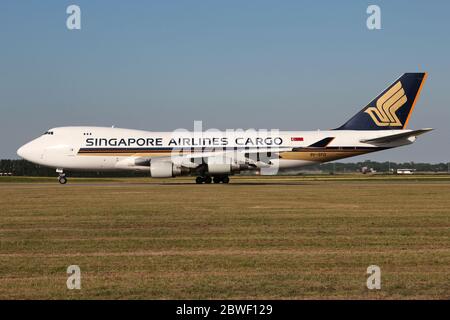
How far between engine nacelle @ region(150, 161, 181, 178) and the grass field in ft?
78.6

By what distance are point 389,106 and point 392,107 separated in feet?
0.85

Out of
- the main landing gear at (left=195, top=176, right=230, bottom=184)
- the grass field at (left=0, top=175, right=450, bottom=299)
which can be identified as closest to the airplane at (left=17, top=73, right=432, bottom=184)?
the main landing gear at (left=195, top=176, right=230, bottom=184)

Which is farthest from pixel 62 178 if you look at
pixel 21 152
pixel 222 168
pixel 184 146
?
pixel 222 168

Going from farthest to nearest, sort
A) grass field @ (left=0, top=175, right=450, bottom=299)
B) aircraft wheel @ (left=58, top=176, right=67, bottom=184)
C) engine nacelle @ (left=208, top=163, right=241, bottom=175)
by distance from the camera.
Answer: aircraft wheel @ (left=58, top=176, right=67, bottom=184), engine nacelle @ (left=208, top=163, right=241, bottom=175), grass field @ (left=0, top=175, right=450, bottom=299)

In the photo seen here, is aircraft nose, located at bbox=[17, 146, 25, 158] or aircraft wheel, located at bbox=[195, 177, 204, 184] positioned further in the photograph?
aircraft nose, located at bbox=[17, 146, 25, 158]

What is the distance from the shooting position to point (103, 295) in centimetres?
835

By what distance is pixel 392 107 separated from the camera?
4894cm

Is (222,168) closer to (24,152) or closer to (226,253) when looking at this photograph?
(24,152)

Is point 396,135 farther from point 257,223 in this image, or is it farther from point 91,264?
point 91,264

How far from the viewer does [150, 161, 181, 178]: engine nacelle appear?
4438 centimetres

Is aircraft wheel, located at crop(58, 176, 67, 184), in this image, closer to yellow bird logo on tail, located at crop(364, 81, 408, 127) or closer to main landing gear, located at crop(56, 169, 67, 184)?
main landing gear, located at crop(56, 169, 67, 184)

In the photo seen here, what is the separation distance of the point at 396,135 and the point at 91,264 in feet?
127

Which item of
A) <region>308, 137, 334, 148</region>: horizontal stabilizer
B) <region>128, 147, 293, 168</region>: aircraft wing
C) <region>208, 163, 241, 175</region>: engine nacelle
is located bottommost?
<region>208, 163, 241, 175</region>: engine nacelle

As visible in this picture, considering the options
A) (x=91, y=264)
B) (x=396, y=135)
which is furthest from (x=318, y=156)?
(x=91, y=264)
